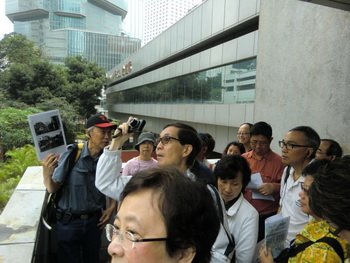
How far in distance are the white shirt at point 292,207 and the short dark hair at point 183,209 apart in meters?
1.47

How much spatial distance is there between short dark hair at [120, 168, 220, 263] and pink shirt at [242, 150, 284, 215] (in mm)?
2195

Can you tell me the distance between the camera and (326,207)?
1.50m

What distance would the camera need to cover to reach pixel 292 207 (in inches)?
103

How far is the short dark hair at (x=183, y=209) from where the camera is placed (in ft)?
3.54

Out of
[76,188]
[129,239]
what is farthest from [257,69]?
[129,239]

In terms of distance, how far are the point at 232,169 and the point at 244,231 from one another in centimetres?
50

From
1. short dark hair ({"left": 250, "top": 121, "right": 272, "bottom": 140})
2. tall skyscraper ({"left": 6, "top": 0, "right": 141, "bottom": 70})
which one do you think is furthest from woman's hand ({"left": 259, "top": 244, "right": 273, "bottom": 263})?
tall skyscraper ({"left": 6, "top": 0, "right": 141, "bottom": 70})

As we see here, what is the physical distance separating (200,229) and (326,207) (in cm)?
71

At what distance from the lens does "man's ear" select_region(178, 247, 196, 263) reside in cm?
111

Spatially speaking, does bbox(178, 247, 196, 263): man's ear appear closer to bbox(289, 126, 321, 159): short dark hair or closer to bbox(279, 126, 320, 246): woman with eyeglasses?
bbox(279, 126, 320, 246): woman with eyeglasses

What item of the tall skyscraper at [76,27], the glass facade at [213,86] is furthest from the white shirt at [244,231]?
the tall skyscraper at [76,27]

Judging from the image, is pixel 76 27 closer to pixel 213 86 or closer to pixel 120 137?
pixel 213 86

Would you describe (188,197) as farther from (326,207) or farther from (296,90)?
(296,90)

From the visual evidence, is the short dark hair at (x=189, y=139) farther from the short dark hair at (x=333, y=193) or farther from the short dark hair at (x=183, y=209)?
the short dark hair at (x=183, y=209)
